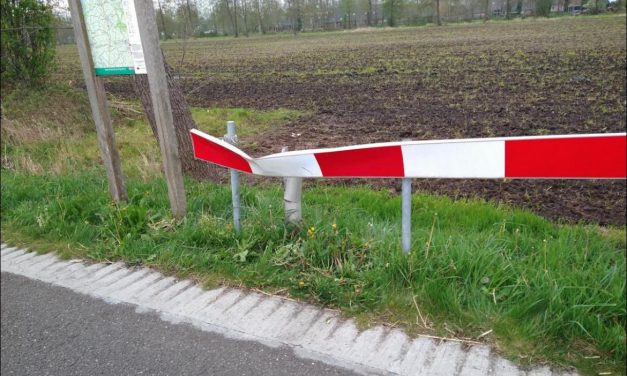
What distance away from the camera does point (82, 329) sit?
3.09 metres

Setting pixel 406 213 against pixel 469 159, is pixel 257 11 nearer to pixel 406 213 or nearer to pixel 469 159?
pixel 406 213

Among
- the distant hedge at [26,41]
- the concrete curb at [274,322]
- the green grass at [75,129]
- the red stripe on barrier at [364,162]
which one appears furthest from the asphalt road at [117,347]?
the distant hedge at [26,41]

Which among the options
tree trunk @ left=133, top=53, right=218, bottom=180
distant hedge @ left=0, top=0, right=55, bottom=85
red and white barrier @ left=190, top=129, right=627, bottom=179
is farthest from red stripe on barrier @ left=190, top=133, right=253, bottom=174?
distant hedge @ left=0, top=0, right=55, bottom=85

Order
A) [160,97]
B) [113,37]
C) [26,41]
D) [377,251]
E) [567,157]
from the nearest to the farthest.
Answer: [567,157], [377,251], [160,97], [113,37], [26,41]

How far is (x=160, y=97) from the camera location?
4191mm

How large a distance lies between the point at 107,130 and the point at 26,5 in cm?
666

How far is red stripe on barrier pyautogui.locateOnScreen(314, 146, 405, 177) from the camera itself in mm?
3119

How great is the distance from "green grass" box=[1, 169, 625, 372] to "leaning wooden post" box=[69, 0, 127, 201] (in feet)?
0.81

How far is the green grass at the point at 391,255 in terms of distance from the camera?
8.87ft

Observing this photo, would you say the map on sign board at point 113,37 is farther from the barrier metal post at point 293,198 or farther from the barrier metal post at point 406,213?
the barrier metal post at point 406,213

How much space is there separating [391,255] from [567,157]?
4.21ft

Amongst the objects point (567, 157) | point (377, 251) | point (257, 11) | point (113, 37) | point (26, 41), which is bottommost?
point (377, 251)


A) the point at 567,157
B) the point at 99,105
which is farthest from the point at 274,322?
the point at 99,105

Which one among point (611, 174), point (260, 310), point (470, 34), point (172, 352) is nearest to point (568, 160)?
point (611, 174)
